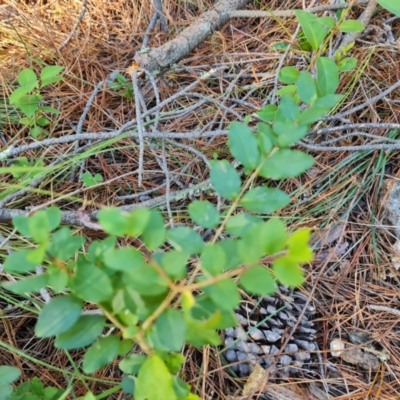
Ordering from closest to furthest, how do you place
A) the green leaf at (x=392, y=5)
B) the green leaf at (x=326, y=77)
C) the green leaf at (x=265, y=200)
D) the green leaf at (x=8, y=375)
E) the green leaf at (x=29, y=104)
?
the green leaf at (x=265, y=200), the green leaf at (x=8, y=375), the green leaf at (x=326, y=77), the green leaf at (x=392, y=5), the green leaf at (x=29, y=104)

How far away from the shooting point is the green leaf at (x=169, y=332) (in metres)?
0.56

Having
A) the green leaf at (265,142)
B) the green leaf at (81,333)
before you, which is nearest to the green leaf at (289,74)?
the green leaf at (265,142)

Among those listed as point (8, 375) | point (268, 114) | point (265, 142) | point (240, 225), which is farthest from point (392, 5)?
point (8, 375)

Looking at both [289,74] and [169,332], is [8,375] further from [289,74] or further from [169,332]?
[289,74]

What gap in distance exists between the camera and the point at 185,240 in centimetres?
59

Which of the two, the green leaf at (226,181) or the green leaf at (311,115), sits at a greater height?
the green leaf at (311,115)

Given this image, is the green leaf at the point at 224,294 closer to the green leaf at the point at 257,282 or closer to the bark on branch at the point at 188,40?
the green leaf at the point at 257,282

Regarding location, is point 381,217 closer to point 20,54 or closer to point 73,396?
point 73,396

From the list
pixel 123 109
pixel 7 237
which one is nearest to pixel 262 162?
pixel 7 237

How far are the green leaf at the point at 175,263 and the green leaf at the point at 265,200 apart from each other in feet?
0.48

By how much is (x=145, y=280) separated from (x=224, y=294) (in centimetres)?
11

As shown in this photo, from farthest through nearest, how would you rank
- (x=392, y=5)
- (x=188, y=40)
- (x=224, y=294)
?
1. (x=188, y=40)
2. (x=392, y=5)
3. (x=224, y=294)

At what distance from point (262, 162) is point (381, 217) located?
80 centimetres

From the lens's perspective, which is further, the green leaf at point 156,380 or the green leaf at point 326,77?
the green leaf at point 326,77
